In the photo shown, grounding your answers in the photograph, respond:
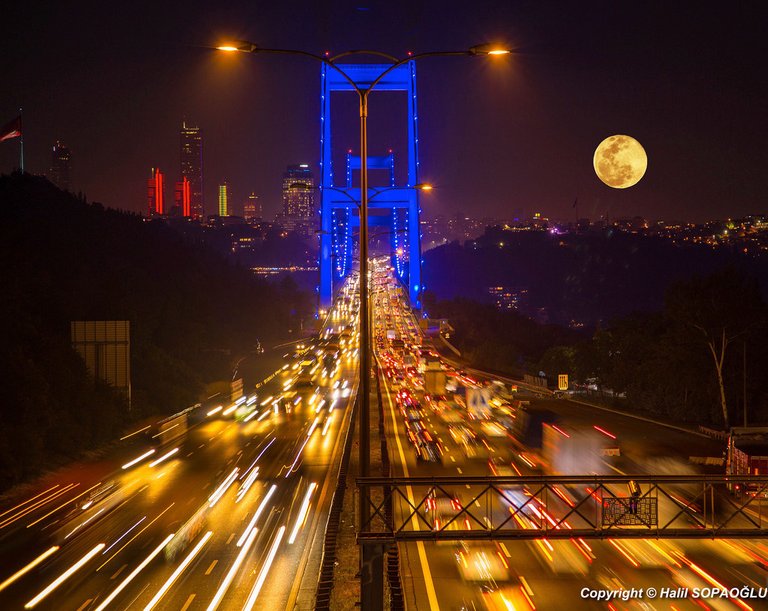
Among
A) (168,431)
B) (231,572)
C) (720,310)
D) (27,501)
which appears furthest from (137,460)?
(720,310)

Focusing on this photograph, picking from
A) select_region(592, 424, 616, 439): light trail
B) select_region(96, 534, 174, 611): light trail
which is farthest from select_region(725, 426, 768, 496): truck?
select_region(96, 534, 174, 611): light trail

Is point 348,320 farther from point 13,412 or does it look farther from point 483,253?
point 483,253

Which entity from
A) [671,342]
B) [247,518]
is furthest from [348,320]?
[247,518]

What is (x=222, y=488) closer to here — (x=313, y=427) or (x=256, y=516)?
(x=256, y=516)

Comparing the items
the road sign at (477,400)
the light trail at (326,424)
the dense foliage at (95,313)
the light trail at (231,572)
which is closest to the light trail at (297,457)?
the light trail at (326,424)

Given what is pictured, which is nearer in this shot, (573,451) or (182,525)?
(182,525)

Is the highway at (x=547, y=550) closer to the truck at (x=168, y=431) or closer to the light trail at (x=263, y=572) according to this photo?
the light trail at (x=263, y=572)
